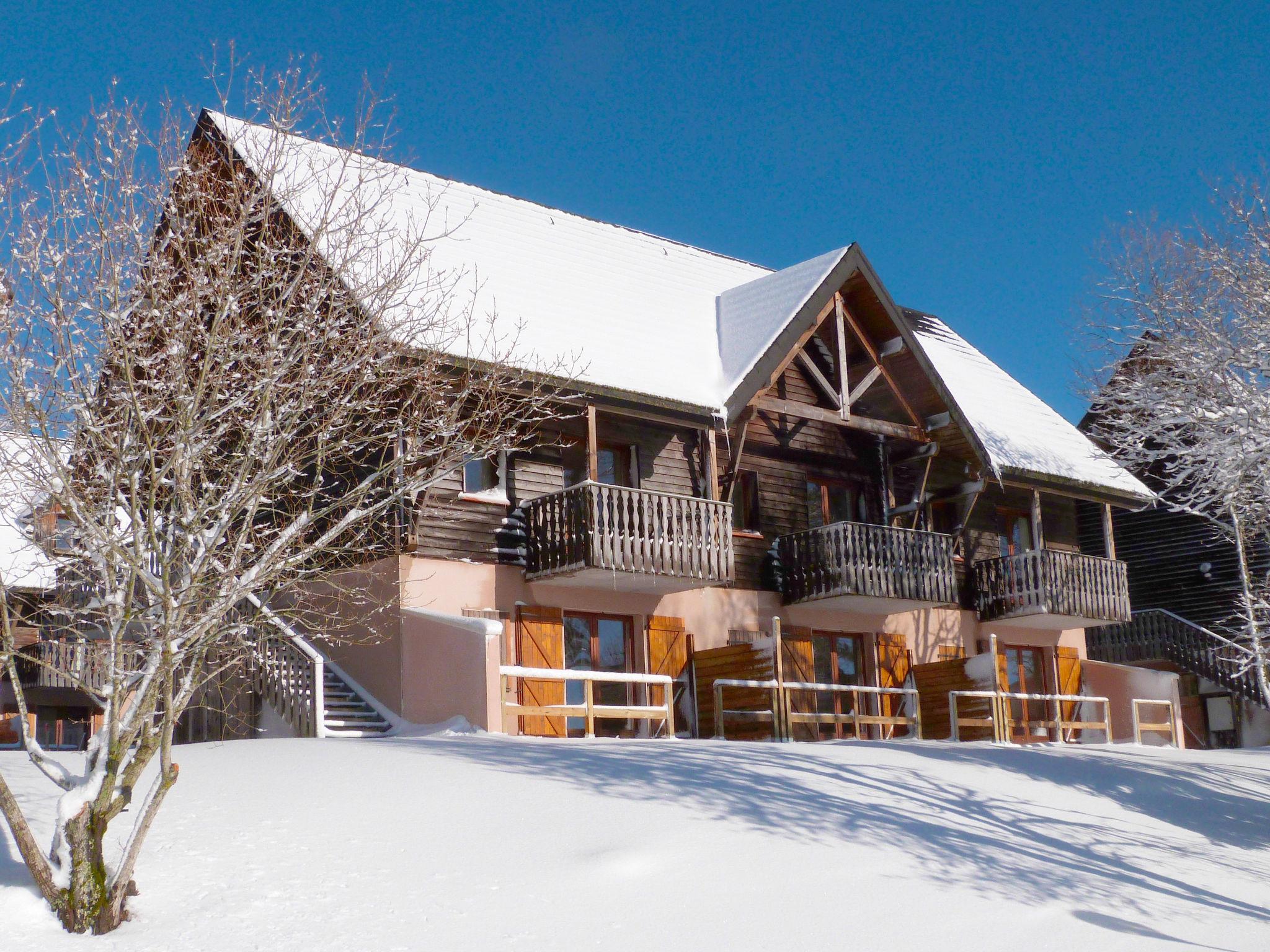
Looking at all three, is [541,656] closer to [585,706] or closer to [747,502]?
[585,706]

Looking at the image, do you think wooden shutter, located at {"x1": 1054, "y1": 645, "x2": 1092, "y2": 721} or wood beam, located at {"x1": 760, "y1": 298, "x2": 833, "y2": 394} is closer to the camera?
wood beam, located at {"x1": 760, "y1": 298, "x2": 833, "y2": 394}

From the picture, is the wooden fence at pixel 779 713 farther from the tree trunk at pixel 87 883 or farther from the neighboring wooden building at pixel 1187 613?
the neighboring wooden building at pixel 1187 613

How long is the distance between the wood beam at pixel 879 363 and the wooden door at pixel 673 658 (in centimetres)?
564

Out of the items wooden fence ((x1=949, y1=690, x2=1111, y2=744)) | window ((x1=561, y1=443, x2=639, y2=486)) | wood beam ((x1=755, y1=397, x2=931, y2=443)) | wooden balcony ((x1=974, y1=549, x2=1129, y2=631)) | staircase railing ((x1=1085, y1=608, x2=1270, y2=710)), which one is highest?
wood beam ((x1=755, y1=397, x2=931, y2=443))

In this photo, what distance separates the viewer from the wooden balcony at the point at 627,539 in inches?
766

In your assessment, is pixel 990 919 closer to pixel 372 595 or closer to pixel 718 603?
pixel 372 595

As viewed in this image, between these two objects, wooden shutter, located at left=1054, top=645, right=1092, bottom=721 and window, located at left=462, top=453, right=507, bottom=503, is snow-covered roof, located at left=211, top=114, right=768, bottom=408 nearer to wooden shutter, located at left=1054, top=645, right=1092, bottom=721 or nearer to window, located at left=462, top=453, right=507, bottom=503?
window, located at left=462, top=453, right=507, bottom=503

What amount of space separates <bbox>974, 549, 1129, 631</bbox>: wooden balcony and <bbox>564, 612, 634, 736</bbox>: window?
8126 millimetres

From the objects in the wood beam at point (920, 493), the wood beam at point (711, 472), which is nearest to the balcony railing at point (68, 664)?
the wood beam at point (711, 472)

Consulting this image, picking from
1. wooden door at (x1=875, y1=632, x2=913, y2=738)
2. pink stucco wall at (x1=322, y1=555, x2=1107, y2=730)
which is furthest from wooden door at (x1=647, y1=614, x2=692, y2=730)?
wooden door at (x1=875, y1=632, x2=913, y2=738)

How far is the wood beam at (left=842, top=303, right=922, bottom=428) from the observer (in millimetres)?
23528

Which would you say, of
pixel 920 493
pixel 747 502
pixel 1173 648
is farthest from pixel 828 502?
pixel 1173 648

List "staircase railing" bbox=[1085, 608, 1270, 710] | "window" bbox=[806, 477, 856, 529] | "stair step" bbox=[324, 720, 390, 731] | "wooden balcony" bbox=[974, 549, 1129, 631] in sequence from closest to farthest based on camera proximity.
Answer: "stair step" bbox=[324, 720, 390, 731] < "window" bbox=[806, 477, 856, 529] < "wooden balcony" bbox=[974, 549, 1129, 631] < "staircase railing" bbox=[1085, 608, 1270, 710]

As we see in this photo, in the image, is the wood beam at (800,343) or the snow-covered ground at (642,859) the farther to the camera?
the wood beam at (800,343)
